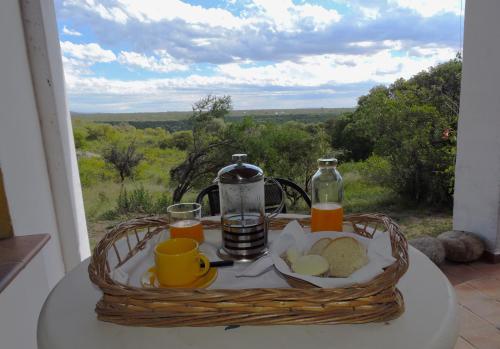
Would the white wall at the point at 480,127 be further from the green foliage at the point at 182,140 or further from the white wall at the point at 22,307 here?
the white wall at the point at 22,307

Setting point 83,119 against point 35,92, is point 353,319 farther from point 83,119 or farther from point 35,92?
point 83,119

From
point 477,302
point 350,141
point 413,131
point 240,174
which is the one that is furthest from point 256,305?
point 413,131

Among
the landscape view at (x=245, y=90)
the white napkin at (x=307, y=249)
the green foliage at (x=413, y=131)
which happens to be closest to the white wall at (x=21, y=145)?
the landscape view at (x=245, y=90)

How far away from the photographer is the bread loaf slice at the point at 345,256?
0.69 m

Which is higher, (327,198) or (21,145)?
(21,145)

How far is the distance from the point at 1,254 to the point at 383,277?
1.04 m

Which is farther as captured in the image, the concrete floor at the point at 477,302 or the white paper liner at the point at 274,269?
the concrete floor at the point at 477,302

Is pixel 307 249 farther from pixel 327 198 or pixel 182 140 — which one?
pixel 182 140

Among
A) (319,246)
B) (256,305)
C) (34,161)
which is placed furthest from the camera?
(34,161)

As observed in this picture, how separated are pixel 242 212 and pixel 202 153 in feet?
4.70

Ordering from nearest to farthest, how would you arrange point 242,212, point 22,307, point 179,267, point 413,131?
1. point 179,267
2. point 242,212
3. point 22,307
4. point 413,131

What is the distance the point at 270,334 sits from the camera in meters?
0.57

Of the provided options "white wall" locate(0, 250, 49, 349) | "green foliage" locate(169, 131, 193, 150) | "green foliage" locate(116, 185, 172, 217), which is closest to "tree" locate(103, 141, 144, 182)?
"green foliage" locate(116, 185, 172, 217)

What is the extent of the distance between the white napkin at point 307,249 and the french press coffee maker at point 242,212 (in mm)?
90
